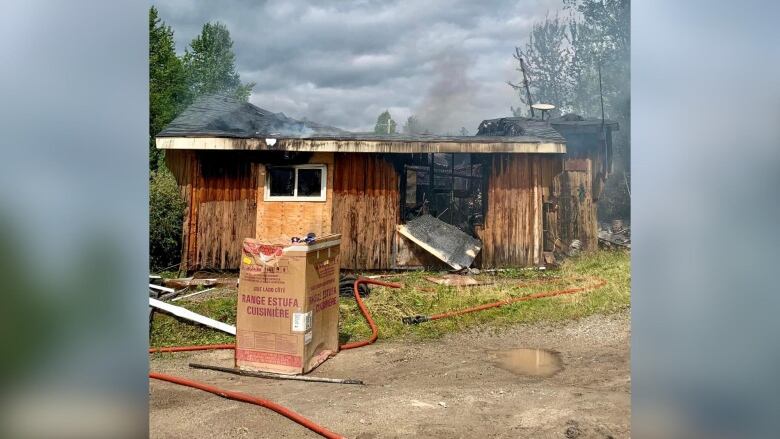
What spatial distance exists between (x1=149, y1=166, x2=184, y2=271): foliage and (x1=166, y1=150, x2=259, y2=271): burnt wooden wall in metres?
0.24

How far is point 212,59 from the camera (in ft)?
73.4

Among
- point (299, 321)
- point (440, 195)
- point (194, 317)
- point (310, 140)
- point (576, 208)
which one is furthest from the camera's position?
point (576, 208)

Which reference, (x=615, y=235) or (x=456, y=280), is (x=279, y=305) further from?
(x=615, y=235)

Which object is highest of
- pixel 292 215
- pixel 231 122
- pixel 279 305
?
pixel 231 122

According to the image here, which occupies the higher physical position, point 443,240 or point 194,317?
point 443,240

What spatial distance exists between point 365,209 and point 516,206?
2.54 meters

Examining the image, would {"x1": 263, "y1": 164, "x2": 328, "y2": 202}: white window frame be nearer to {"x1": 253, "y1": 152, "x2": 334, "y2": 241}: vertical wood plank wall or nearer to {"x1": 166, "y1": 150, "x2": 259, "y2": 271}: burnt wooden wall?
{"x1": 253, "y1": 152, "x2": 334, "y2": 241}: vertical wood plank wall

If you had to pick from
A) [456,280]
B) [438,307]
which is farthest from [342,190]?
[438,307]

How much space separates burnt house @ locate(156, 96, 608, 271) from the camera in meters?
8.12

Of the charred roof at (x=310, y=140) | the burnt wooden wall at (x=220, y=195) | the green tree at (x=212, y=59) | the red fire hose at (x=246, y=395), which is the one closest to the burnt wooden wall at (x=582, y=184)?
the charred roof at (x=310, y=140)

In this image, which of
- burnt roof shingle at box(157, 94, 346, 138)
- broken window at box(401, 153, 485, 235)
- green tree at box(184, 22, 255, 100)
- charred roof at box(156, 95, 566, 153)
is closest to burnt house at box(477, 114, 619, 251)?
charred roof at box(156, 95, 566, 153)
